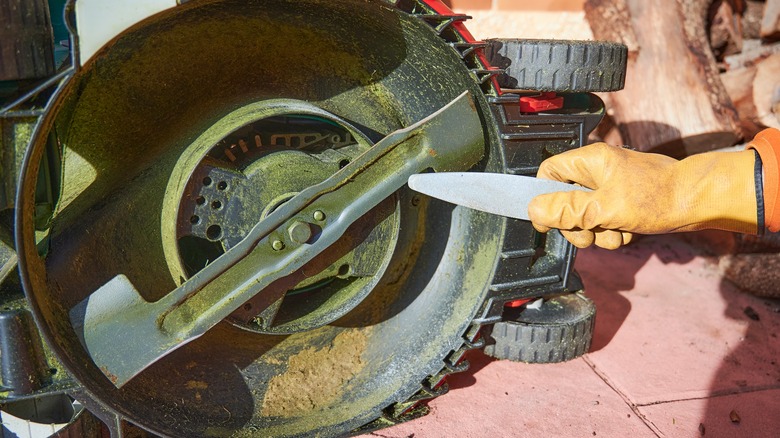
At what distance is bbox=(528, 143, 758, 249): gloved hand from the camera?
164 cm

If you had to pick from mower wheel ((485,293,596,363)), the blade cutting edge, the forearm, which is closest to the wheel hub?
the blade cutting edge

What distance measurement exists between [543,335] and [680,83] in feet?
5.83

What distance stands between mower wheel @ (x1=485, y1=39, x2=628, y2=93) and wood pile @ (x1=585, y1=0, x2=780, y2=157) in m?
1.49

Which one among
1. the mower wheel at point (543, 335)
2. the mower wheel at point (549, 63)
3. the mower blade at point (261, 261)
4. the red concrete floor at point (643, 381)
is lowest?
the red concrete floor at point (643, 381)

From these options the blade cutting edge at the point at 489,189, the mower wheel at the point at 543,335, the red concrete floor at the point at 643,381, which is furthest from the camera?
the mower wheel at the point at 543,335

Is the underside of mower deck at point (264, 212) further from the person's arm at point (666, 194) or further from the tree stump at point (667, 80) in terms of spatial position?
the tree stump at point (667, 80)

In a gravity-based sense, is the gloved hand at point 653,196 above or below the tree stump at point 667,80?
below

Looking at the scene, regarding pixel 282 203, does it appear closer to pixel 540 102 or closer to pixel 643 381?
pixel 540 102

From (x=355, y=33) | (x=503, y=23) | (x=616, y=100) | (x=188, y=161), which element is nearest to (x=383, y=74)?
(x=355, y=33)

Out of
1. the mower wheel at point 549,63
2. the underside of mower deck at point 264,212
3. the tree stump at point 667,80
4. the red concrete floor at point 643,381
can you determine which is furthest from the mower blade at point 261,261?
the tree stump at point 667,80

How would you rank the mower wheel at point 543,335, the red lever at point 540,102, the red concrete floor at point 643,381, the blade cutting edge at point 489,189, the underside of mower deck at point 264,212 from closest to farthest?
the underside of mower deck at point 264,212
the blade cutting edge at point 489,189
the red lever at point 540,102
the red concrete floor at point 643,381
the mower wheel at point 543,335

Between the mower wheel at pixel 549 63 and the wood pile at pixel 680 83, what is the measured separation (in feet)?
4.90

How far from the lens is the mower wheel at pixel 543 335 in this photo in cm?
218

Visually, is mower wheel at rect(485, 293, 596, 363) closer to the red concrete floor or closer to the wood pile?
the red concrete floor
